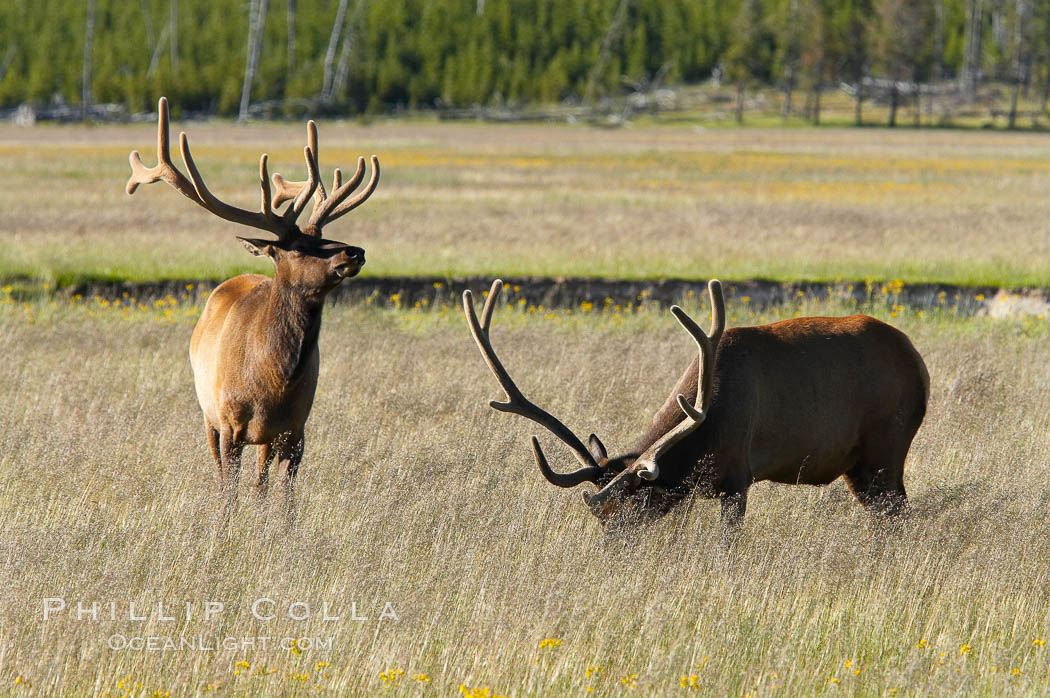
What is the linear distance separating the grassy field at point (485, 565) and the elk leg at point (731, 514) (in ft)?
0.34

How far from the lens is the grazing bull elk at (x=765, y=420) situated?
5.60 m

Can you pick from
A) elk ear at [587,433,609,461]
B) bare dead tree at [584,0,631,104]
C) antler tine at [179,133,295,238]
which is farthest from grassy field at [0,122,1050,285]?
bare dead tree at [584,0,631,104]

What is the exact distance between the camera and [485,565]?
6043mm

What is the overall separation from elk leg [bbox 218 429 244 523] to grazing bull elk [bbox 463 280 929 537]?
1.51m

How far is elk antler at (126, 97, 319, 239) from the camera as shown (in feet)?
21.2

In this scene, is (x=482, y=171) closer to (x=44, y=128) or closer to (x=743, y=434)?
(x=743, y=434)

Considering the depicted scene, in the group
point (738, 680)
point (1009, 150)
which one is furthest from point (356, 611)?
point (1009, 150)

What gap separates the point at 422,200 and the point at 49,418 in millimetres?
21599

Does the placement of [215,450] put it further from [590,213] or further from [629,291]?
[590,213]

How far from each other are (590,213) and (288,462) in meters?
20.6

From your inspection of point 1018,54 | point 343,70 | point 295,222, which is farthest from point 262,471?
point 343,70

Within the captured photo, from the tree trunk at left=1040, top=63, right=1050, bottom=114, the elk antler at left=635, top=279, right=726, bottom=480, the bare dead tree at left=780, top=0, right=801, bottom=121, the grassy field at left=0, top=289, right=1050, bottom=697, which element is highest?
the bare dead tree at left=780, top=0, right=801, bottom=121

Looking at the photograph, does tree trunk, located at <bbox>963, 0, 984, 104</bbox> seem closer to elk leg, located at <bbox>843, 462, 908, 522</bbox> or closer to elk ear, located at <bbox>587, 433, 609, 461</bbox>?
elk leg, located at <bbox>843, 462, 908, 522</bbox>

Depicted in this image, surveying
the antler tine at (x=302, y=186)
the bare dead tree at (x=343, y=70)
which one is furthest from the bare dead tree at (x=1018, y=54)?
the antler tine at (x=302, y=186)
